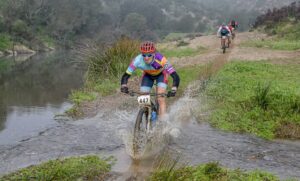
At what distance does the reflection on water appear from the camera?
40.9 ft

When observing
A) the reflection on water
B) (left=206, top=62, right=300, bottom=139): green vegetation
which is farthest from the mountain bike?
the reflection on water

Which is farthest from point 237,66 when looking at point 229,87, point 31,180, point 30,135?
point 31,180

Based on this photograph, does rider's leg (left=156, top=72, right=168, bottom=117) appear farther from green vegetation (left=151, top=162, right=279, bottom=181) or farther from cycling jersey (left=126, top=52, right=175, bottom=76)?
green vegetation (left=151, top=162, right=279, bottom=181)

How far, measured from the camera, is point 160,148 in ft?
30.0

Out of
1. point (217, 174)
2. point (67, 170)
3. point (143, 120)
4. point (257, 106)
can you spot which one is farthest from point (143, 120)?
point (257, 106)

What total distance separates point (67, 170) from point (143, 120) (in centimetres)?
215

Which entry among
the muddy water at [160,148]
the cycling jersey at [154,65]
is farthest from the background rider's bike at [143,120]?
the cycling jersey at [154,65]

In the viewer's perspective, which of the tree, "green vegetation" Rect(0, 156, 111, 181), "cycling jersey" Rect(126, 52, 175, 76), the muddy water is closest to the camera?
"green vegetation" Rect(0, 156, 111, 181)

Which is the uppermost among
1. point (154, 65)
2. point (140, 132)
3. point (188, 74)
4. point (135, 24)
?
point (135, 24)

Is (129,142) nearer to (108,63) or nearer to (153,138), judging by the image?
(153,138)

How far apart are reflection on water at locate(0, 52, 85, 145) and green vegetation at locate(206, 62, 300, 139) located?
205 inches

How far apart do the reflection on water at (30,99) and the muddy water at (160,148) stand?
1217 mm

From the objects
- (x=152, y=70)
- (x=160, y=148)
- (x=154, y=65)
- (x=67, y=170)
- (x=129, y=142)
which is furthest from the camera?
(x=152, y=70)

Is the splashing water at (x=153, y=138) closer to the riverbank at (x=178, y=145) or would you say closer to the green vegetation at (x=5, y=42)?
the riverbank at (x=178, y=145)
